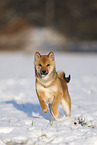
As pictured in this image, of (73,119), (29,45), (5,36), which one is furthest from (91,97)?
(5,36)

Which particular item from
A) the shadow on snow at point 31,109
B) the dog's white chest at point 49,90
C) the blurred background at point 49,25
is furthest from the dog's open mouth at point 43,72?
the blurred background at point 49,25

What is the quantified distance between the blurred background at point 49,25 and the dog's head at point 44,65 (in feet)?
76.9

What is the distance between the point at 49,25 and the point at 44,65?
2581 centimetres

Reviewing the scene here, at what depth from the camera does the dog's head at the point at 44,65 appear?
446 cm

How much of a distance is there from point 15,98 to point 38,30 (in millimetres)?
23109

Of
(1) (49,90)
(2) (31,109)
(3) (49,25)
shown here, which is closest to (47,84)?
(1) (49,90)

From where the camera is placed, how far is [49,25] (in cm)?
2975

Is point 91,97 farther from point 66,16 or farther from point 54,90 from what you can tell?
point 66,16

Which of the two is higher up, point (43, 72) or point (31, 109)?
point (43, 72)

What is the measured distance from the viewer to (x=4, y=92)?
8.30m

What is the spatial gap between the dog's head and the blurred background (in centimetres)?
2345

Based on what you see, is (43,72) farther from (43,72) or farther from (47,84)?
(47,84)

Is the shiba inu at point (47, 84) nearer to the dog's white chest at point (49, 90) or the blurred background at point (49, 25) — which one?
the dog's white chest at point (49, 90)

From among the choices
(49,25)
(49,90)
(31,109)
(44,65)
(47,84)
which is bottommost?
(31,109)
